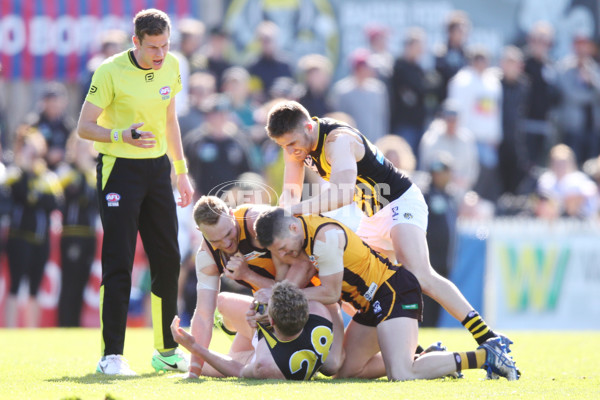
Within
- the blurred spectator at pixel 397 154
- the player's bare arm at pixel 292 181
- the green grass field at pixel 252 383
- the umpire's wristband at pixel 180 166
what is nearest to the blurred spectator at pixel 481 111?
the blurred spectator at pixel 397 154

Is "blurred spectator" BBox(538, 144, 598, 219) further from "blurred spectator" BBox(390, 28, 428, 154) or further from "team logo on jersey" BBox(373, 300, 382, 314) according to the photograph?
"team logo on jersey" BBox(373, 300, 382, 314)

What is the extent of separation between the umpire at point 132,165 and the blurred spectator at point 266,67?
7.09m

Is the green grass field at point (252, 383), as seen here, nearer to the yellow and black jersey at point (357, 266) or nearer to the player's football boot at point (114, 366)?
the player's football boot at point (114, 366)

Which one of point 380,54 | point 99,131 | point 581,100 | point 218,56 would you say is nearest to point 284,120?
point 99,131

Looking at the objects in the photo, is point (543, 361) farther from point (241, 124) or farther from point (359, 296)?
point (241, 124)

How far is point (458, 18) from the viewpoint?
14664mm

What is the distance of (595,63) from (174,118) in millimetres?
10071

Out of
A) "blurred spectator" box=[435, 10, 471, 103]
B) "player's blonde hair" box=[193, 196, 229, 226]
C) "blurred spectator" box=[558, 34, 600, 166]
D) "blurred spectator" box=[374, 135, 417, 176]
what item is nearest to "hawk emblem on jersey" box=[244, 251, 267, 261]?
"player's blonde hair" box=[193, 196, 229, 226]

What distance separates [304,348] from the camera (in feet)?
21.1

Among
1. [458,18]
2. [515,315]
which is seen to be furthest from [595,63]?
[515,315]

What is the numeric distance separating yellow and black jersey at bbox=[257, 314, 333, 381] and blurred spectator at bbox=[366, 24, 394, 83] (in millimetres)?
8309

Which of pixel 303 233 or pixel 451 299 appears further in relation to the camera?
pixel 451 299

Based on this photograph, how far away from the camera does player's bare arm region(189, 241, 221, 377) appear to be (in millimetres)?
6773

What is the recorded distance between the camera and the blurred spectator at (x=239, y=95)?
43.7 ft
